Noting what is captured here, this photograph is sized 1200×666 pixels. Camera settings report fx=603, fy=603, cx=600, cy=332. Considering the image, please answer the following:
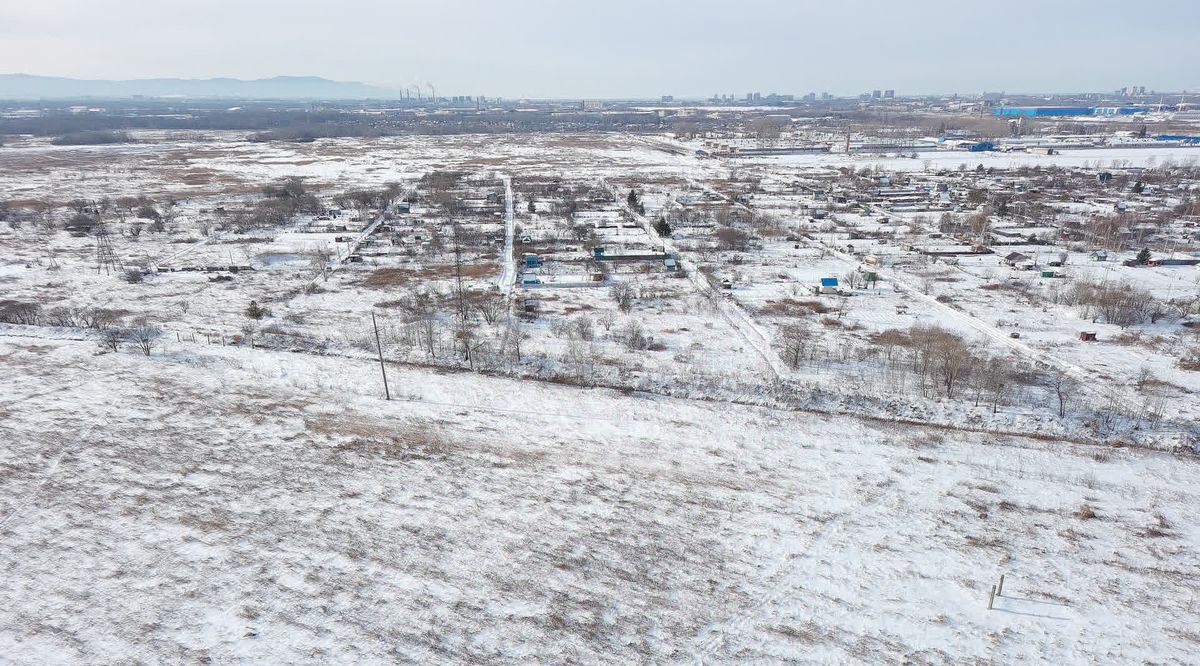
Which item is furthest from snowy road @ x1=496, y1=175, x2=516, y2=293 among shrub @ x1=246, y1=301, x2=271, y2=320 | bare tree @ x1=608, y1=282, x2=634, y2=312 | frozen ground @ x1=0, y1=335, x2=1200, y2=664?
frozen ground @ x1=0, y1=335, x2=1200, y2=664

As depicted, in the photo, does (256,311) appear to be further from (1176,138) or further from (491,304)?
(1176,138)

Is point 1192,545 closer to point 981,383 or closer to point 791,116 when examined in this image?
point 981,383

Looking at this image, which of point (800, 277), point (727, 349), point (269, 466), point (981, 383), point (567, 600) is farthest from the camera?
point (800, 277)

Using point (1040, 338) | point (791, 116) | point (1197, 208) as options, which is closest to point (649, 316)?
point (1040, 338)

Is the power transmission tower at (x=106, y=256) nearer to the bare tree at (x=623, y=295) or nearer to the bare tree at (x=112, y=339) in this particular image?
the bare tree at (x=112, y=339)

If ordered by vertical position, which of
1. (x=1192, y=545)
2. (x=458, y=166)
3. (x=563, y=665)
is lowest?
(x=563, y=665)

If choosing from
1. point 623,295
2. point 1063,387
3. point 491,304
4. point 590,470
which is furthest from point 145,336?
point 1063,387

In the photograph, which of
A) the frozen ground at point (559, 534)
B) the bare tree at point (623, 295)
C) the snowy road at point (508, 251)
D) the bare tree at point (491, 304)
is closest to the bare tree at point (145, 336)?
the frozen ground at point (559, 534)
